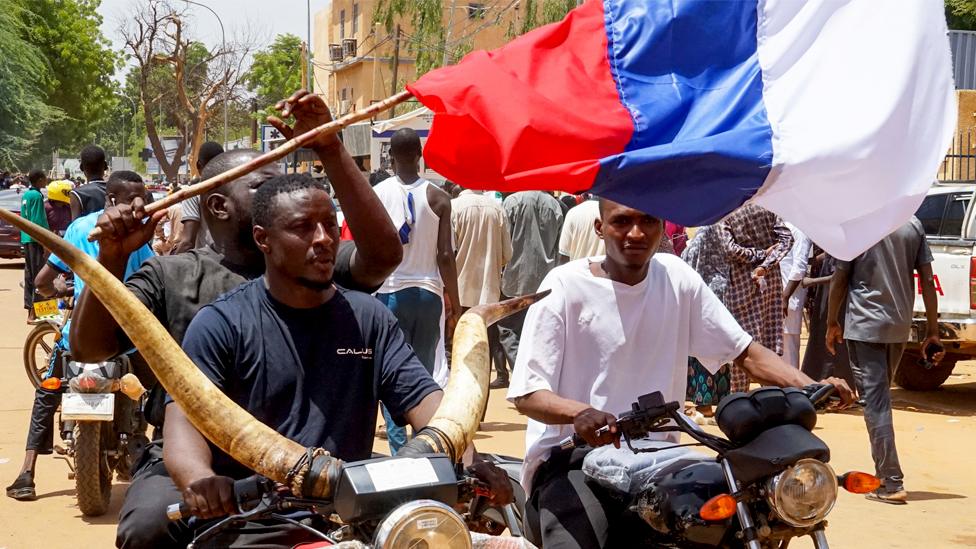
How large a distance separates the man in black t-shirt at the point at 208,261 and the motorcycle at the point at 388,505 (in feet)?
2.48

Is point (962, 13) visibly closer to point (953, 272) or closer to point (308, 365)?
point (953, 272)

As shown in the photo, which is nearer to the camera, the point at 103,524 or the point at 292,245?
the point at 292,245

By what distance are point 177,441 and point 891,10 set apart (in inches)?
119

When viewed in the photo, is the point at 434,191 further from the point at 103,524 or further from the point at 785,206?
the point at 785,206

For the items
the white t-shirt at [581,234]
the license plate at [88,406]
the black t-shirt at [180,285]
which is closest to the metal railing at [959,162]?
the white t-shirt at [581,234]

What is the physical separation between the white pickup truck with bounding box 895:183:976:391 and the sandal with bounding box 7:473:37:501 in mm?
7423

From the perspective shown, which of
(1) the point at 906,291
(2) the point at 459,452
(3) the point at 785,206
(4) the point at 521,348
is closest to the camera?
(2) the point at 459,452

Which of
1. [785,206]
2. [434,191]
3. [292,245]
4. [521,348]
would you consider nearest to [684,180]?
[785,206]

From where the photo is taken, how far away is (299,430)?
350 cm

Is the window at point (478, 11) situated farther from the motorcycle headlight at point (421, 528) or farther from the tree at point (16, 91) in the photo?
the motorcycle headlight at point (421, 528)

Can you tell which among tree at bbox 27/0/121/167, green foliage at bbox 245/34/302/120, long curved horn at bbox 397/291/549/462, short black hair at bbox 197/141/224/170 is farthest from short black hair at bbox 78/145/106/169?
green foliage at bbox 245/34/302/120

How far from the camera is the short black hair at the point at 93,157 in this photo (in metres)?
11.0

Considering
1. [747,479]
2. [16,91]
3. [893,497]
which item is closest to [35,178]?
[893,497]

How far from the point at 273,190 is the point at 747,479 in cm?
161
